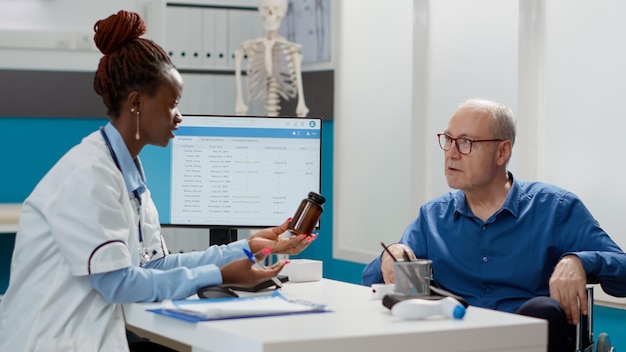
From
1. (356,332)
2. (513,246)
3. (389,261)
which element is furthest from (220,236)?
(356,332)

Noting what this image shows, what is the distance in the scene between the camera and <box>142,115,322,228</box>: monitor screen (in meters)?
2.61

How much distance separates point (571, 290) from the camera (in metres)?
2.12

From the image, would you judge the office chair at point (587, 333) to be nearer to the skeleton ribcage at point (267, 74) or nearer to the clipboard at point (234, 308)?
the clipboard at point (234, 308)

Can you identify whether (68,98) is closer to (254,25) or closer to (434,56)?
(254,25)

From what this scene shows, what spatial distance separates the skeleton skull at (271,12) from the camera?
4328 mm

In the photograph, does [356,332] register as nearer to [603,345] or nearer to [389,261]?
[389,261]

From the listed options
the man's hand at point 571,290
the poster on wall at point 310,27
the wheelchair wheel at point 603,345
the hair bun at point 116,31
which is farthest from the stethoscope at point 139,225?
the poster on wall at point 310,27

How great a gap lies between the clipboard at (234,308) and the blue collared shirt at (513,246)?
0.67 metres

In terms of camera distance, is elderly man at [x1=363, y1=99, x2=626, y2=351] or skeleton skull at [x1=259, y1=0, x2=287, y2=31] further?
skeleton skull at [x1=259, y1=0, x2=287, y2=31]

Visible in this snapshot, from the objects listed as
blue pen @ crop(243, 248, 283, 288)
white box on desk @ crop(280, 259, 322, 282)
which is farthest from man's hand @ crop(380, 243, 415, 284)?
blue pen @ crop(243, 248, 283, 288)

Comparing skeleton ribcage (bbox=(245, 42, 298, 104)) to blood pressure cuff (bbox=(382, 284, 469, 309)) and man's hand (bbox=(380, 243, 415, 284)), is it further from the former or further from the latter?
blood pressure cuff (bbox=(382, 284, 469, 309))

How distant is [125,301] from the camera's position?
182 centimetres

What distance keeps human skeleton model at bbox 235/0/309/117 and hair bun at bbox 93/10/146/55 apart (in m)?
2.31

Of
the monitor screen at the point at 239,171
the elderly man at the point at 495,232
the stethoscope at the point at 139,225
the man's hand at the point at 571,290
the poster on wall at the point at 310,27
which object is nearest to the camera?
the stethoscope at the point at 139,225
